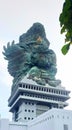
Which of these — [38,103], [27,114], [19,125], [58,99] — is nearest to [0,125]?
[19,125]

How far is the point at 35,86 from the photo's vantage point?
93438 millimetres

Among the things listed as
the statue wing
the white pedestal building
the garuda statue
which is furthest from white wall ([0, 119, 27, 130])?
the statue wing

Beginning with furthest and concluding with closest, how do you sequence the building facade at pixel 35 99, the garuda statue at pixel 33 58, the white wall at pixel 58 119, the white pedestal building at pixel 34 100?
1. the garuda statue at pixel 33 58
2. the building facade at pixel 35 99
3. the white pedestal building at pixel 34 100
4. the white wall at pixel 58 119

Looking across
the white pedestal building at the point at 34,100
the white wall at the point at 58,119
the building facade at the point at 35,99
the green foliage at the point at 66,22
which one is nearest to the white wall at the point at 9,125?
the white pedestal building at the point at 34,100

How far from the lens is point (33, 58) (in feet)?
336

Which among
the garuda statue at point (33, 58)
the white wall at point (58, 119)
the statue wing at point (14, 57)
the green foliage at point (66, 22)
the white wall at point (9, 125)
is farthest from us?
the statue wing at point (14, 57)

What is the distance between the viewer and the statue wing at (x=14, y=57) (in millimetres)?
107400

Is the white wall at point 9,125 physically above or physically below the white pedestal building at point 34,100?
below

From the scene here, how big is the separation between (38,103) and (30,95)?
12.2 feet

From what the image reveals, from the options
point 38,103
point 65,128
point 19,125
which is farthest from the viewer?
point 38,103

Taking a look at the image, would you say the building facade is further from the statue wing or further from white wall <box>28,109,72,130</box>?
white wall <box>28,109,72,130</box>

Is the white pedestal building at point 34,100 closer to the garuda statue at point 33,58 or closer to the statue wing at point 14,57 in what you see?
A: the garuda statue at point 33,58

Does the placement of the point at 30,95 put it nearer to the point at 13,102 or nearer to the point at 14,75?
the point at 13,102

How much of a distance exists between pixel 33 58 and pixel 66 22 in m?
99.7
